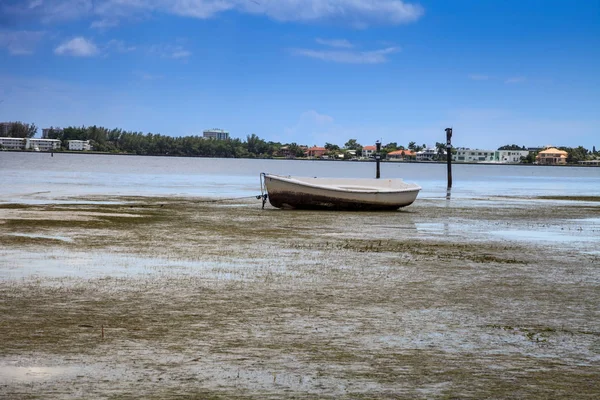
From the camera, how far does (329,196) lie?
33.4 meters

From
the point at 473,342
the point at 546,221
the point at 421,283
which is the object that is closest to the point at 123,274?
the point at 421,283

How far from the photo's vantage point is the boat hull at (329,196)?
33469 millimetres

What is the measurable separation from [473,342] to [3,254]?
1080 centimetres

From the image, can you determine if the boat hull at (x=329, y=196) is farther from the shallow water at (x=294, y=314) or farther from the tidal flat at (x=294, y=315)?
the tidal flat at (x=294, y=315)

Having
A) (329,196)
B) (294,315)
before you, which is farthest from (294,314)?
(329,196)

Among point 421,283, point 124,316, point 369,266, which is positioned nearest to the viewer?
point 124,316

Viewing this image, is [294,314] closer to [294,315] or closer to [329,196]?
[294,315]

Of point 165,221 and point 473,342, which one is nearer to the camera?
point 473,342

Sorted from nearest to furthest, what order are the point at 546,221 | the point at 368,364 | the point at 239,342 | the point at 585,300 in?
the point at 368,364
the point at 239,342
the point at 585,300
the point at 546,221

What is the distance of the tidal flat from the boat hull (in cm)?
986

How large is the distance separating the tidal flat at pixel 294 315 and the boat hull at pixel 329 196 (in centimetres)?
986

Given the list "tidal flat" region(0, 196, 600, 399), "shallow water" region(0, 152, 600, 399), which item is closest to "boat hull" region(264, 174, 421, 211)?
"shallow water" region(0, 152, 600, 399)

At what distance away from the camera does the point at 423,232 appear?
25062mm

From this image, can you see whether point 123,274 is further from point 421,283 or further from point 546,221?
point 546,221
